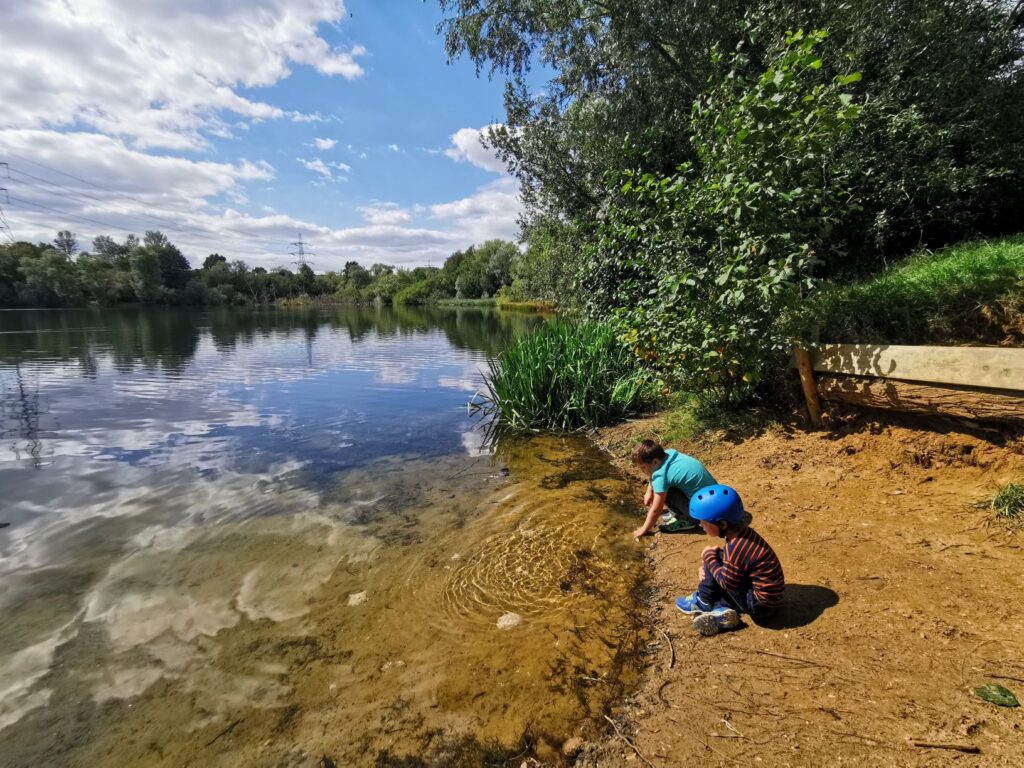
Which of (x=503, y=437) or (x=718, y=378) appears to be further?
(x=503, y=437)

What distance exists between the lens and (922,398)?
Answer: 4418 mm

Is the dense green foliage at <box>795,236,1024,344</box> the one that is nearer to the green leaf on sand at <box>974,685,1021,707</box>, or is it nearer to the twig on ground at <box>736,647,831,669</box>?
the green leaf on sand at <box>974,685,1021,707</box>

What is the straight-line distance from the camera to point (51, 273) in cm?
5372

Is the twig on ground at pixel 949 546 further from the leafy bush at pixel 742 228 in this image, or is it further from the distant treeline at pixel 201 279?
the distant treeline at pixel 201 279

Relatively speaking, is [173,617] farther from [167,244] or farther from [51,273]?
[167,244]

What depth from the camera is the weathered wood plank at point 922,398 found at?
12.6 ft

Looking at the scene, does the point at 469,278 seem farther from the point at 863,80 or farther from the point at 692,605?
the point at 692,605

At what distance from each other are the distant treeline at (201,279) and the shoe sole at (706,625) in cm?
1861

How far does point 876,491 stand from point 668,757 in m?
3.48

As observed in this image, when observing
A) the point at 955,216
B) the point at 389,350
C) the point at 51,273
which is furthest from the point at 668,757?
the point at 51,273

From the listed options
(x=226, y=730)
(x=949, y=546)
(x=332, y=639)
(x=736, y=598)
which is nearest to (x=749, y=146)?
(x=949, y=546)

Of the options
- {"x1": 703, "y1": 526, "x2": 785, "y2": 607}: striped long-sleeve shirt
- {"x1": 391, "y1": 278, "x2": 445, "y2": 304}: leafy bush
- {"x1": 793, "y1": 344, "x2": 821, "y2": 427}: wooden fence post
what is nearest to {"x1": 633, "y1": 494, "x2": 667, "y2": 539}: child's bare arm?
{"x1": 703, "y1": 526, "x2": 785, "y2": 607}: striped long-sleeve shirt

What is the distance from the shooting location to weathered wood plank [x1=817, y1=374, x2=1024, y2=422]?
3844 millimetres

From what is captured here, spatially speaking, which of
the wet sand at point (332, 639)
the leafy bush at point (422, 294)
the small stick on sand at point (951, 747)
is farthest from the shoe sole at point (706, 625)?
the leafy bush at point (422, 294)
